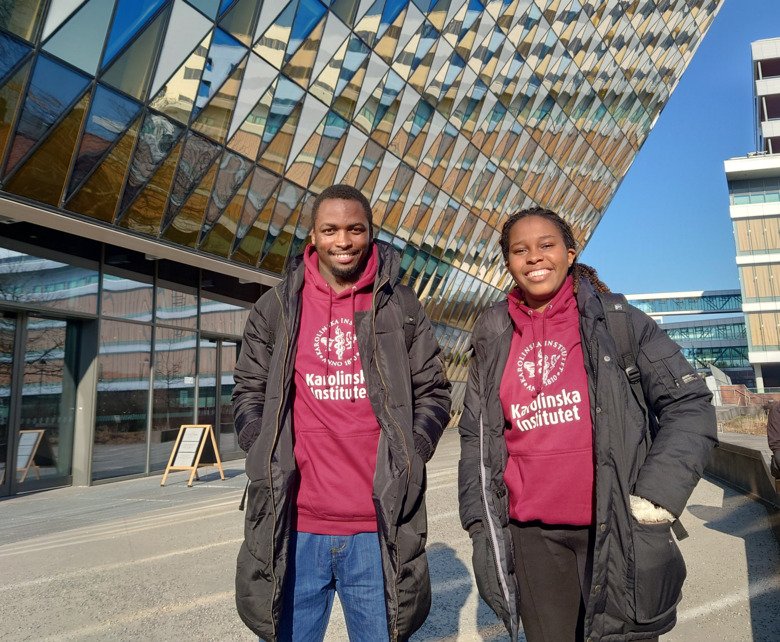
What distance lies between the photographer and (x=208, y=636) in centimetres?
392

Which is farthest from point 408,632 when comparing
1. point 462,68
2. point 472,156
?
point 472,156

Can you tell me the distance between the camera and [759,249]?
5322 centimetres

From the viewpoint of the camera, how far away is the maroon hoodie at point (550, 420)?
7.26ft

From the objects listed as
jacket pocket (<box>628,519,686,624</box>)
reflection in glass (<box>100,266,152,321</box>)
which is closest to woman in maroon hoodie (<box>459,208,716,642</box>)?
jacket pocket (<box>628,519,686,624</box>)

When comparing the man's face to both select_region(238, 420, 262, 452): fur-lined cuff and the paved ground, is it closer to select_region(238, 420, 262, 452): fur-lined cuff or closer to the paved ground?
select_region(238, 420, 262, 452): fur-lined cuff

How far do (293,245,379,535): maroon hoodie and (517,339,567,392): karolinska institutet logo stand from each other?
Answer: 605 millimetres

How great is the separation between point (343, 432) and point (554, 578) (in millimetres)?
929

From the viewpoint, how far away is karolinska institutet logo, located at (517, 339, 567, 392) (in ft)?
7.69

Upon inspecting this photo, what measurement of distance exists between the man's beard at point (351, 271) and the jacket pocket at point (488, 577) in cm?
114

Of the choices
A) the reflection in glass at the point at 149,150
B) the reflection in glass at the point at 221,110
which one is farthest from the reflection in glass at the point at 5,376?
the reflection in glass at the point at 221,110

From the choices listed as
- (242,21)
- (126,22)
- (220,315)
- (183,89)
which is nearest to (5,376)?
(220,315)

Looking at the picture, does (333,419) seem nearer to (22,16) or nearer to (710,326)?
(22,16)

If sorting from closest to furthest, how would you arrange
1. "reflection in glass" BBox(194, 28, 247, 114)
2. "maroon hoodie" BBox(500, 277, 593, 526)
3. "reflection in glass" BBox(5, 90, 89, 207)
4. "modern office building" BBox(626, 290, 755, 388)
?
"maroon hoodie" BBox(500, 277, 593, 526), "reflection in glass" BBox(5, 90, 89, 207), "reflection in glass" BBox(194, 28, 247, 114), "modern office building" BBox(626, 290, 755, 388)

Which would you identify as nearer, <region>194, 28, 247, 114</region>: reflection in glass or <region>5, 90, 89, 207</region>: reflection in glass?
<region>5, 90, 89, 207</region>: reflection in glass
